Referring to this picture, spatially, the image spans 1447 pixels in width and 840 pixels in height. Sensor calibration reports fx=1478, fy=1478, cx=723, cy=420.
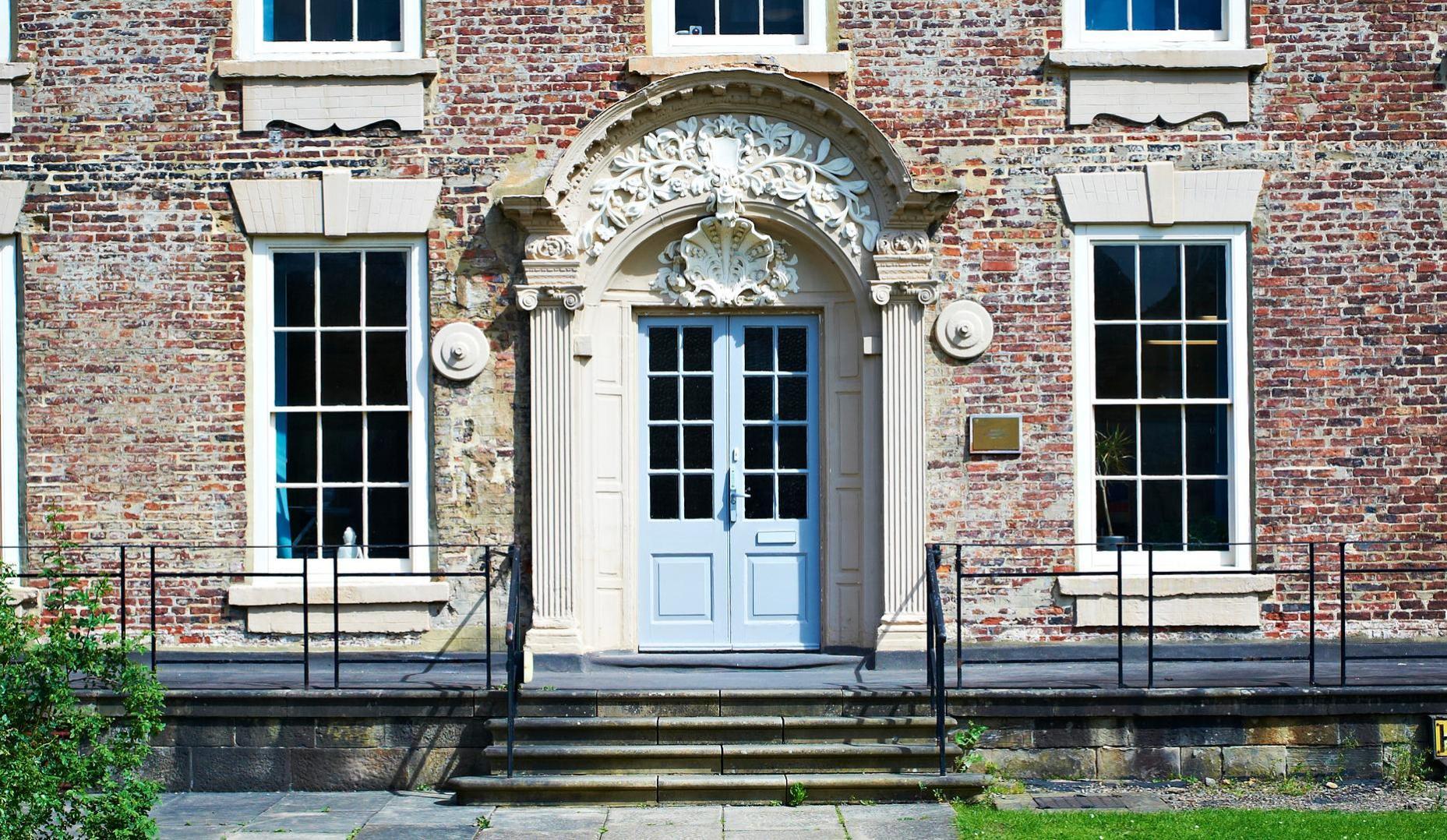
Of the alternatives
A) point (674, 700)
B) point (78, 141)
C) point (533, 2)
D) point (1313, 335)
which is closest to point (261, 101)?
point (78, 141)

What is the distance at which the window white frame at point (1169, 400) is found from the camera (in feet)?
31.5

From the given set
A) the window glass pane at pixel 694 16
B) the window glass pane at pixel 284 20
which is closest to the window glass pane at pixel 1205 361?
the window glass pane at pixel 694 16

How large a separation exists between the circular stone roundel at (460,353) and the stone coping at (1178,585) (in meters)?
4.02

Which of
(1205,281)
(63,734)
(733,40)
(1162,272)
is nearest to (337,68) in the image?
(733,40)

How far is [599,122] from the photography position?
30.9 feet

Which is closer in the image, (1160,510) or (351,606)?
(351,606)

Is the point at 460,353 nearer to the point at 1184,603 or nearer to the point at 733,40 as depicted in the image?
the point at 733,40

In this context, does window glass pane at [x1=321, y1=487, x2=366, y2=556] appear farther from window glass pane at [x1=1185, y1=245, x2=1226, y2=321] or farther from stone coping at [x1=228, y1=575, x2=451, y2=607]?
window glass pane at [x1=1185, y1=245, x2=1226, y2=321]

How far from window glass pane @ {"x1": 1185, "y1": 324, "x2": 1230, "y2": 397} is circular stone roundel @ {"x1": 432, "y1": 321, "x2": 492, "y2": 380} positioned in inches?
181

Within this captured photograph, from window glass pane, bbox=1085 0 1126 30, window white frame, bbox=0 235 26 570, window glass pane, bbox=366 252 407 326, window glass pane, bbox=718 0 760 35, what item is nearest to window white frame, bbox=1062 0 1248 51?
window glass pane, bbox=1085 0 1126 30

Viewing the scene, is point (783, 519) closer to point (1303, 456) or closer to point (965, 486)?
point (965, 486)

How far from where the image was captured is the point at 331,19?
32.5 feet

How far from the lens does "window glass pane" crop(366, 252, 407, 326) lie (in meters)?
9.77

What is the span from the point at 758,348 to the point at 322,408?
291 centimetres
